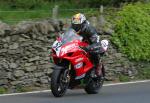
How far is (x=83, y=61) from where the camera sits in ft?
48.3

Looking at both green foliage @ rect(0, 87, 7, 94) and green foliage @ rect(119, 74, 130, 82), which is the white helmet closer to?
green foliage @ rect(0, 87, 7, 94)

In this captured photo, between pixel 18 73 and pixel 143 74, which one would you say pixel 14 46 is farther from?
pixel 143 74

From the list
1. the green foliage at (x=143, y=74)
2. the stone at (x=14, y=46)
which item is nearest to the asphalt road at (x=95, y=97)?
the stone at (x=14, y=46)

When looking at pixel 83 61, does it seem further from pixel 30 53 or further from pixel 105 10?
pixel 105 10

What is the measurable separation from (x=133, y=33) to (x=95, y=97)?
612 centimetres

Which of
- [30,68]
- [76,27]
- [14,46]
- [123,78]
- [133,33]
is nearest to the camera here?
[76,27]

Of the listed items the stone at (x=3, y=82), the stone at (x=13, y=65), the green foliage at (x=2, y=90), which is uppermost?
the stone at (x=13, y=65)

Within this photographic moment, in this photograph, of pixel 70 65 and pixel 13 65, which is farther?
pixel 13 65

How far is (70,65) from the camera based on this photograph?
14359mm

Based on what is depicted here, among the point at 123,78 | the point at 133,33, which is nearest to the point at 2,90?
the point at 123,78

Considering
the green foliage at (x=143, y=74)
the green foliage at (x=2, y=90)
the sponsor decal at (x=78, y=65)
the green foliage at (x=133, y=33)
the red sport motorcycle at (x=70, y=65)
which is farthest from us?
the green foliage at (x=143, y=74)

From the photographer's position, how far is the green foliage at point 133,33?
2017 cm

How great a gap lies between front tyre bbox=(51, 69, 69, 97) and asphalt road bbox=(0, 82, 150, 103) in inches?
5.5

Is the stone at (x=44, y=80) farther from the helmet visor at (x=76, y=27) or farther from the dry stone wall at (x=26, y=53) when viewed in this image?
the helmet visor at (x=76, y=27)
